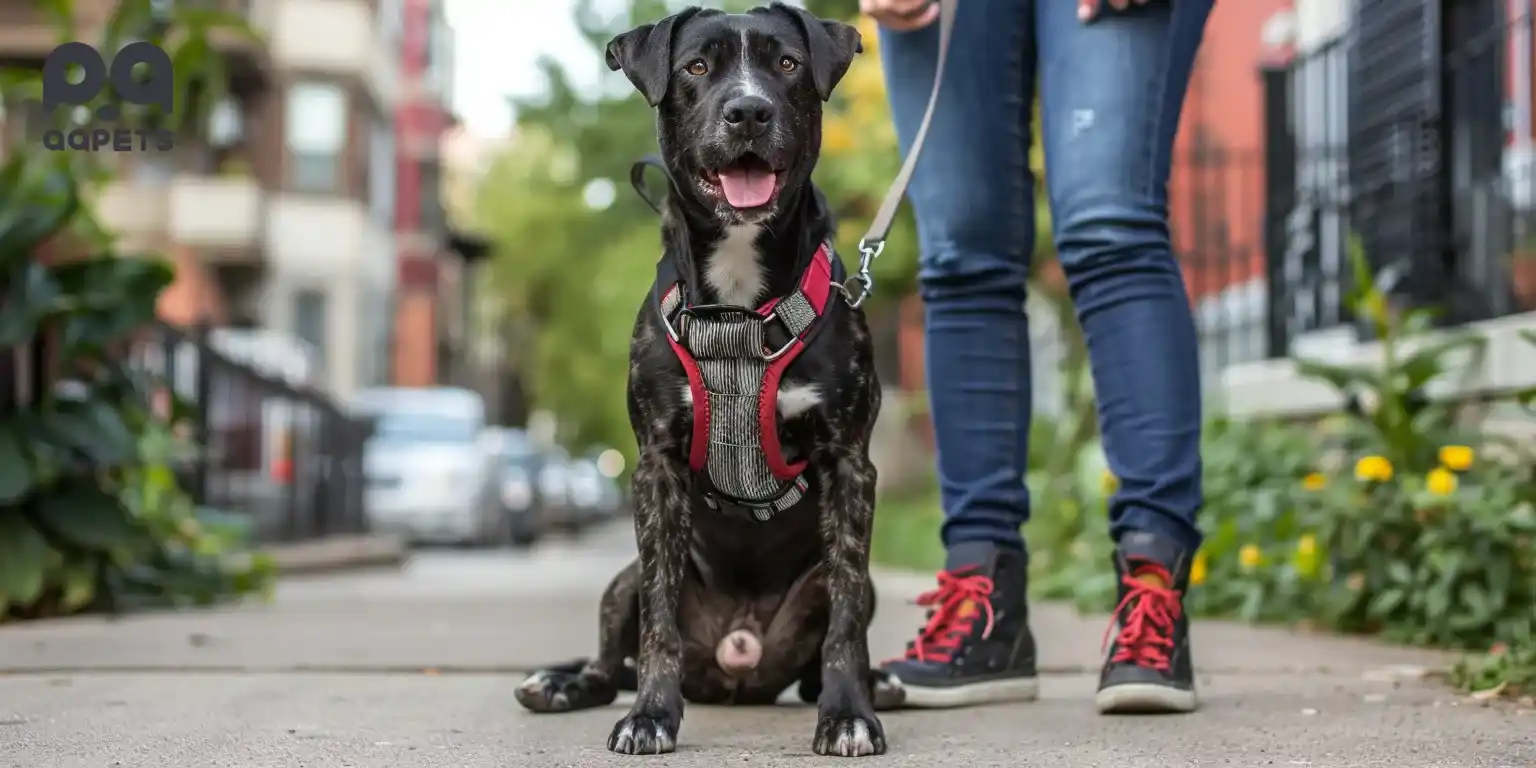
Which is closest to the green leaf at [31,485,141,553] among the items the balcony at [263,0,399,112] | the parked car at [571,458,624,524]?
the balcony at [263,0,399,112]

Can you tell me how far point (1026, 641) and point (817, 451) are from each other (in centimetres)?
80

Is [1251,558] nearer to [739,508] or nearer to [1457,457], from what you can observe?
[1457,457]

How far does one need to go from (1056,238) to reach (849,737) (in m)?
1.29

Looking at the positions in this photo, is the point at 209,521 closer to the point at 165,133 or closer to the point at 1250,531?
the point at 165,133

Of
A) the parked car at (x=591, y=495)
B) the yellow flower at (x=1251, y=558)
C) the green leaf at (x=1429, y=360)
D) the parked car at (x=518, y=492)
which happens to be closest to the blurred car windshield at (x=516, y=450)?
the parked car at (x=518, y=492)

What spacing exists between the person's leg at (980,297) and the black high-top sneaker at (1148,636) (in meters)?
0.27

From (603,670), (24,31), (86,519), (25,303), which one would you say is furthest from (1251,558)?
(24,31)

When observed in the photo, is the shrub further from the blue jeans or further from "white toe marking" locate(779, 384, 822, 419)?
"white toe marking" locate(779, 384, 822, 419)

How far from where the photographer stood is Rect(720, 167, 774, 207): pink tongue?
320 centimetres

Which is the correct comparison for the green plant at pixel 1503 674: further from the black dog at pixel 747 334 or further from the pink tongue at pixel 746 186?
the pink tongue at pixel 746 186

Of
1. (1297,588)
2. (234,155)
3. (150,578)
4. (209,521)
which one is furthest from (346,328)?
(1297,588)

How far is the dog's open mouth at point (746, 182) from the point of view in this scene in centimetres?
319

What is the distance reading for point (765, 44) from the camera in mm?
3303

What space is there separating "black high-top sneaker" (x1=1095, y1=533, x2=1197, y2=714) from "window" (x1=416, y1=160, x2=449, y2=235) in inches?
1665
